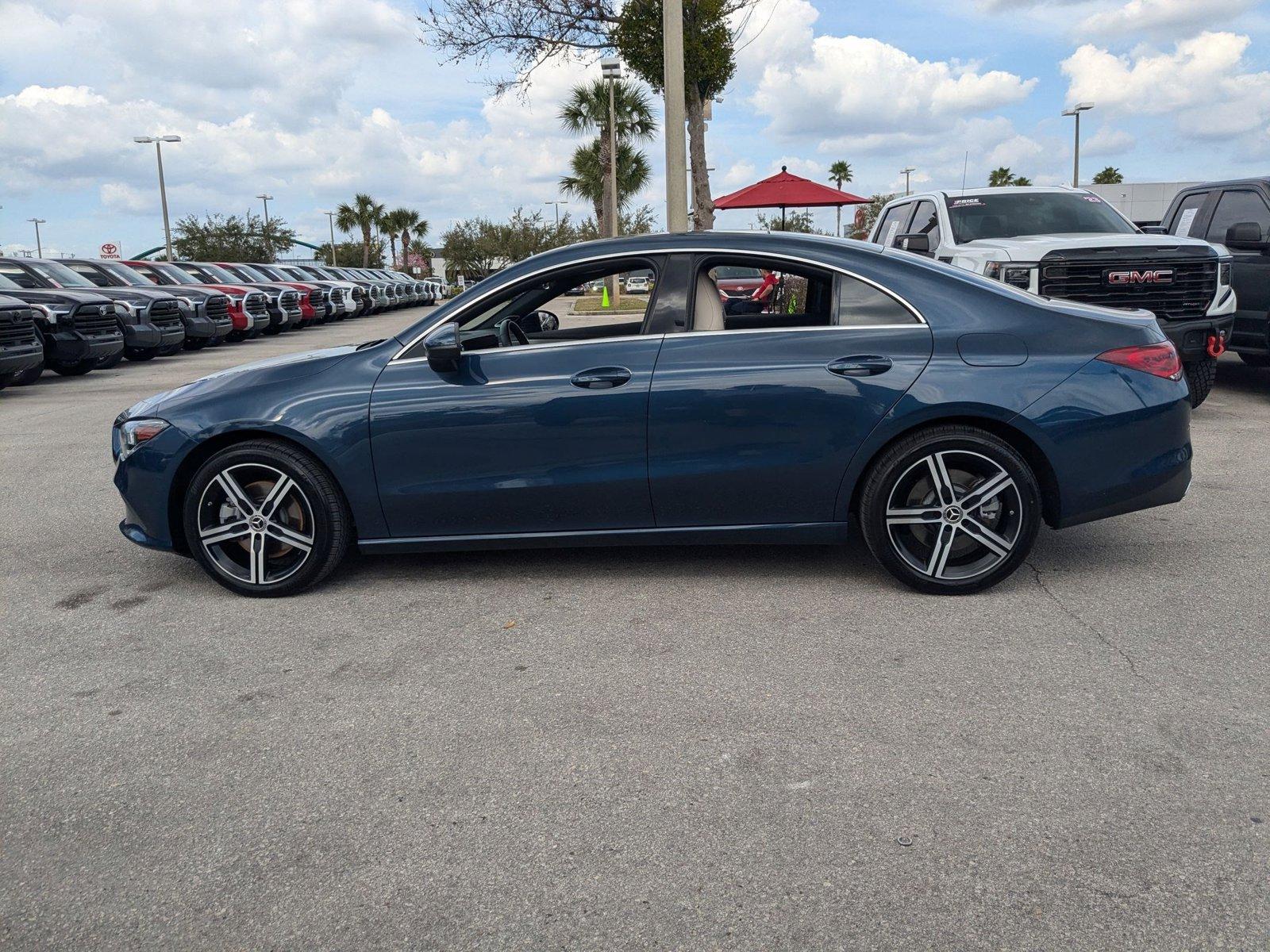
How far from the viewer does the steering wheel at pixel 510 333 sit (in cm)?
523

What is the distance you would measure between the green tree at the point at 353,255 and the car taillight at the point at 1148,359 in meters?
79.9

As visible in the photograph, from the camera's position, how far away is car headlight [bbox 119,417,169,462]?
5.08 m

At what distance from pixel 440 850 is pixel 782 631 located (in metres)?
1.94

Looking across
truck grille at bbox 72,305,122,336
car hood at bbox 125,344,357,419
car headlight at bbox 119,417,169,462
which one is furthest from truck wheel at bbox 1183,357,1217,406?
truck grille at bbox 72,305,122,336

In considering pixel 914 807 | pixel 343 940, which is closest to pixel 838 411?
pixel 914 807

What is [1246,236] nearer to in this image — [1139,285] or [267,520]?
[1139,285]

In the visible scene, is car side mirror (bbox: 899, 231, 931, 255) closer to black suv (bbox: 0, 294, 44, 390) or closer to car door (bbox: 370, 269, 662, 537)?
car door (bbox: 370, 269, 662, 537)

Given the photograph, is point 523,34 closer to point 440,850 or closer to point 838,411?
Answer: point 838,411

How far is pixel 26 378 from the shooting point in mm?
15477

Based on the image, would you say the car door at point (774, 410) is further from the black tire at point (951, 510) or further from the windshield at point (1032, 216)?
the windshield at point (1032, 216)

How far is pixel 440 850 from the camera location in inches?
114

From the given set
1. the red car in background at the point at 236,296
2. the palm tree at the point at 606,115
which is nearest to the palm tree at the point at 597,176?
the palm tree at the point at 606,115

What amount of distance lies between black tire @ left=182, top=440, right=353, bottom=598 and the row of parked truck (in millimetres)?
10181

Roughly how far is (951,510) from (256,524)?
3.04 m
